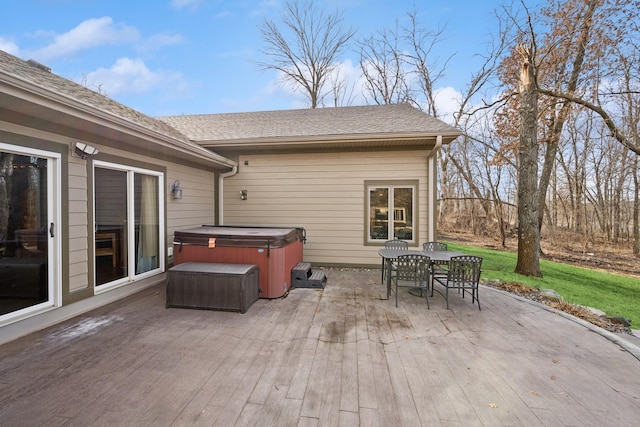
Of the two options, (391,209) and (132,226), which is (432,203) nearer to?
(391,209)

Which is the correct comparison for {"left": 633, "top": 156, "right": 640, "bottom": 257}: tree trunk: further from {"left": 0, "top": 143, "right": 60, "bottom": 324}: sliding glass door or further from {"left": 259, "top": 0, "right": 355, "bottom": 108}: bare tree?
{"left": 0, "top": 143, "right": 60, "bottom": 324}: sliding glass door

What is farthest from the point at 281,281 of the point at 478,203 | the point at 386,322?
the point at 478,203

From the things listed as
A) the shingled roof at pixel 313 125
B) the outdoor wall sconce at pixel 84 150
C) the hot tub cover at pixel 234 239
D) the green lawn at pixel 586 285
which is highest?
the shingled roof at pixel 313 125

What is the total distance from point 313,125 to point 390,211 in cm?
273

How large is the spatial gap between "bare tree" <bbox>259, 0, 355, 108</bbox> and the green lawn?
36.2ft

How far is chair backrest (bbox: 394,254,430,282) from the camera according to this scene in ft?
12.5

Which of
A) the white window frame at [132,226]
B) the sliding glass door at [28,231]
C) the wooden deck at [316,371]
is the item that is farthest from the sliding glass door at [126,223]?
the wooden deck at [316,371]

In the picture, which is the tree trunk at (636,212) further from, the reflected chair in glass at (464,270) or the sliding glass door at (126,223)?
the sliding glass door at (126,223)

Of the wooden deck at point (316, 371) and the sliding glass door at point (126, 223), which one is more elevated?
the sliding glass door at point (126, 223)

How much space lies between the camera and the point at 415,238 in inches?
234

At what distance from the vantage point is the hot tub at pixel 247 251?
4062 mm

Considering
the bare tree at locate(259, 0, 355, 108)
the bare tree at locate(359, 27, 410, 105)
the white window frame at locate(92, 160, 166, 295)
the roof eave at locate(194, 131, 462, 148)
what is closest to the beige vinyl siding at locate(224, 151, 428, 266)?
the roof eave at locate(194, 131, 462, 148)

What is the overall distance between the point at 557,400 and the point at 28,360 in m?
4.27

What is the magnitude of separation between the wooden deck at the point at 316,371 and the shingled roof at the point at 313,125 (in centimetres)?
341
